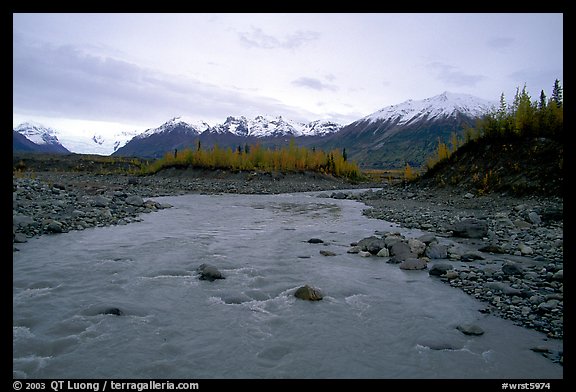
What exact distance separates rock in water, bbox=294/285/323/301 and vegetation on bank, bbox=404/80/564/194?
18334mm

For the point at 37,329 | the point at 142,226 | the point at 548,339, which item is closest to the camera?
the point at 548,339

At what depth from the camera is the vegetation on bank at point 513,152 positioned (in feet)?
73.5

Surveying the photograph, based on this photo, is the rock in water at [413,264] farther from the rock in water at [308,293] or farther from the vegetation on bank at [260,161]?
the vegetation on bank at [260,161]

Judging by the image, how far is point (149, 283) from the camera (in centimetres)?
943

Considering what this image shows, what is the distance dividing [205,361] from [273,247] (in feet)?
27.9

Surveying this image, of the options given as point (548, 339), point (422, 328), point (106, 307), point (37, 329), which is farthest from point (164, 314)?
point (548, 339)

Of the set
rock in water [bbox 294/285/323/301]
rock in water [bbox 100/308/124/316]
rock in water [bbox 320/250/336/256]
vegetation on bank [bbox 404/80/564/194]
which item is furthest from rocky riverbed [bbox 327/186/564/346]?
rock in water [bbox 100/308/124/316]

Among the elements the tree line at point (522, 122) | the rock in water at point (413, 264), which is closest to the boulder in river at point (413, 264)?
the rock in water at point (413, 264)

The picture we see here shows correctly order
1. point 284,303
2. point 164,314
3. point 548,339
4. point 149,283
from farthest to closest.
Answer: point 149,283 → point 284,303 → point 164,314 → point 548,339

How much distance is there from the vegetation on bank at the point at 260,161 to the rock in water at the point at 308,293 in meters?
57.7

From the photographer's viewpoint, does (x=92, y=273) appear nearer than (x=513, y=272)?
No

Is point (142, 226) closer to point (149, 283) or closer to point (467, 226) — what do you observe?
point (149, 283)

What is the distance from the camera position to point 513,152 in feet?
86.1
